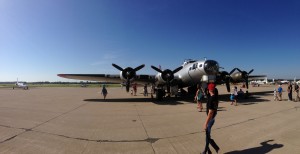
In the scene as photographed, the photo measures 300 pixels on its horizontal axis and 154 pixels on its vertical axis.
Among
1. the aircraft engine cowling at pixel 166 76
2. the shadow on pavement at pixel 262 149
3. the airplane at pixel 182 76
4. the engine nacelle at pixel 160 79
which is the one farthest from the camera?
the engine nacelle at pixel 160 79

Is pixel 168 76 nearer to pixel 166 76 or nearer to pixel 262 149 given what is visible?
pixel 166 76

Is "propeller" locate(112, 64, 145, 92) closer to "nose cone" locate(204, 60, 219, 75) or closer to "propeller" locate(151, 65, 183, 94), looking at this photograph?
"propeller" locate(151, 65, 183, 94)

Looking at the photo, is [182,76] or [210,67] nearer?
[210,67]

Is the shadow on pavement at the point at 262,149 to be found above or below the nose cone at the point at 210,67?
below

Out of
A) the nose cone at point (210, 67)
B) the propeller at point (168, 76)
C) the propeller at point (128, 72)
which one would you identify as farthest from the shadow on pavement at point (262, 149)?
the propeller at point (128, 72)

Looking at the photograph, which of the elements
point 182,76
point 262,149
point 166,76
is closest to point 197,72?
point 182,76

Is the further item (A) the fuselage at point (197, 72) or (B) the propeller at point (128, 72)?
(B) the propeller at point (128, 72)

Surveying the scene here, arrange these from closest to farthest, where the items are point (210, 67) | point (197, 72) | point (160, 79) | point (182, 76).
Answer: point (210, 67)
point (197, 72)
point (160, 79)
point (182, 76)

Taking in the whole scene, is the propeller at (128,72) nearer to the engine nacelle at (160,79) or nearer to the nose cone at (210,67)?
the engine nacelle at (160,79)

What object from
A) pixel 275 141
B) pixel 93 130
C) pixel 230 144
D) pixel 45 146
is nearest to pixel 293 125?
pixel 275 141

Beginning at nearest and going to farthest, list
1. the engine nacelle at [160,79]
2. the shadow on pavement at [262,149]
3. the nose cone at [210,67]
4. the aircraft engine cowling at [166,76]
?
the shadow on pavement at [262,149]
the nose cone at [210,67]
the aircraft engine cowling at [166,76]
the engine nacelle at [160,79]

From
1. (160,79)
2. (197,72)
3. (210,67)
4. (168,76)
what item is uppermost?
(210,67)

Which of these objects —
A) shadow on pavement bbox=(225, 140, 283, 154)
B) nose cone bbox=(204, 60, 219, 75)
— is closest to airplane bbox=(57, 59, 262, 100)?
nose cone bbox=(204, 60, 219, 75)

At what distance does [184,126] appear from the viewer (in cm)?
800
